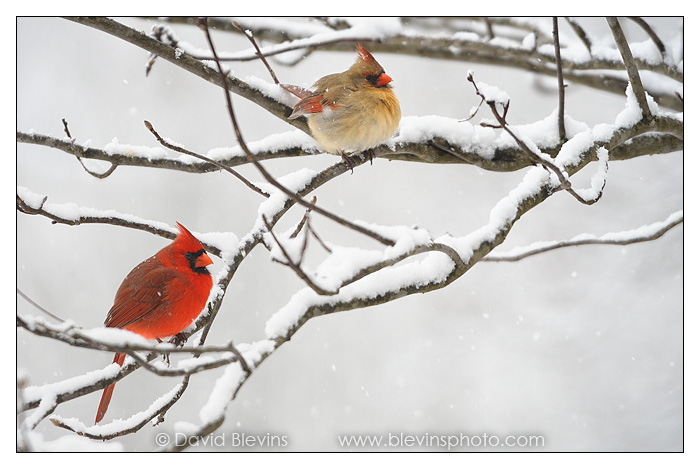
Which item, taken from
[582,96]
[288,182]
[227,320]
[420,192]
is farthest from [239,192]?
[288,182]

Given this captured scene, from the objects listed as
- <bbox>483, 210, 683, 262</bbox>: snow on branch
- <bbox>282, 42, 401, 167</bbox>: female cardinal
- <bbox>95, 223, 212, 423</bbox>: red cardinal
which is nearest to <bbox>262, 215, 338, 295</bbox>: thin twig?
<bbox>483, 210, 683, 262</bbox>: snow on branch

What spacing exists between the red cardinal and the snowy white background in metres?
1.69

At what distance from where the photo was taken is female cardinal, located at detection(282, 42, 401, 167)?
1979 millimetres

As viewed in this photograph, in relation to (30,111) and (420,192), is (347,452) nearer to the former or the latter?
(30,111)

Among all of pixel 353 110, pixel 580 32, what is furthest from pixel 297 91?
pixel 580 32

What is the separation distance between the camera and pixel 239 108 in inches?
197

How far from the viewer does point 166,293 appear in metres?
2.08

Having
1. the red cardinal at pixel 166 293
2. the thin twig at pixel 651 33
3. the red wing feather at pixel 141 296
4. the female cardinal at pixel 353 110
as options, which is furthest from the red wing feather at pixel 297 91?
the thin twig at pixel 651 33

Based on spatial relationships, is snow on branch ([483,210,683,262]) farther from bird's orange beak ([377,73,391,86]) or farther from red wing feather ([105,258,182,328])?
red wing feather ([105,258,182,328])

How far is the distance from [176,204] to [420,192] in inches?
86.5

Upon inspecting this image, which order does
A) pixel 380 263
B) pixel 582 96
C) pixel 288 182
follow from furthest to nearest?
pixel 582 96 < pixel 288 182 < pixel 380 263

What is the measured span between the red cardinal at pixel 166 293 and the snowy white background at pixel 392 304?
5.56ft

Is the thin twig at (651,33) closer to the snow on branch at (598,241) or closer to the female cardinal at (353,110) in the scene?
the snow on branch at (598,241)

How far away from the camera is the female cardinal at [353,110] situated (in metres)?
1.98
